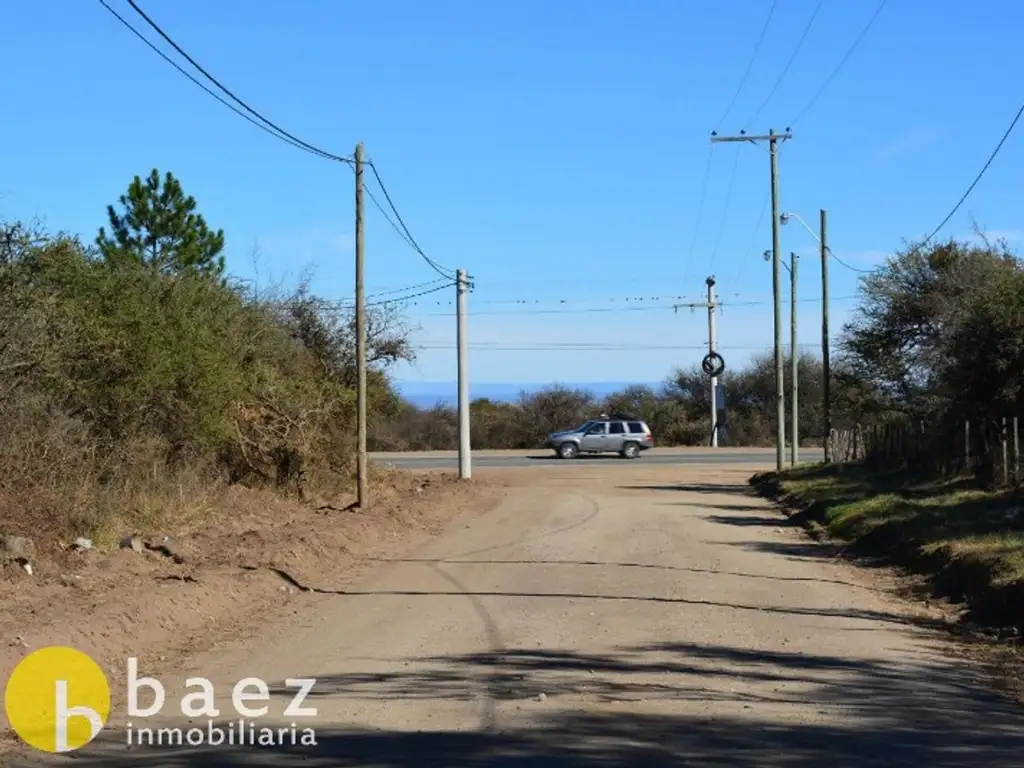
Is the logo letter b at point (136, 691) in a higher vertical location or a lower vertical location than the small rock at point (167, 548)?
lower

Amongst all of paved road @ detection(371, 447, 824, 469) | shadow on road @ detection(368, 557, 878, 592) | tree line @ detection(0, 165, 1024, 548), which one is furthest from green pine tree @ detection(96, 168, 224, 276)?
shadow on road @ detection(368, 557, 878, 592)

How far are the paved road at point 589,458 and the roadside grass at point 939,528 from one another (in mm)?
19301

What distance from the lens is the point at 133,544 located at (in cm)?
1516

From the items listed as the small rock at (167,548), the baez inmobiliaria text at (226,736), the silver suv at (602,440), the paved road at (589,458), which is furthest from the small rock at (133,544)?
the silver suv at (602,440)

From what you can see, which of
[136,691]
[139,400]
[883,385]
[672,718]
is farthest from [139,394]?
[883,385]

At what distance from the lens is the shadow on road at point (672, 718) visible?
714 cm

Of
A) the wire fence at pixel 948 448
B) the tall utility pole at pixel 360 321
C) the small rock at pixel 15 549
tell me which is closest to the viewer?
the small rock at pixel 15 549

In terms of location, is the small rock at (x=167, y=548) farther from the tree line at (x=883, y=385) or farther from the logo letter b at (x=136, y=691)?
the tree line at (x=883, y=385)

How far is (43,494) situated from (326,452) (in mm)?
13671

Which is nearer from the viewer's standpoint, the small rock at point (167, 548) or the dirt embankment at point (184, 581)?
the dirt embankment at point (184, 581)

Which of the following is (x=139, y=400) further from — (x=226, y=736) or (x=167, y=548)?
(x=226, y=736)

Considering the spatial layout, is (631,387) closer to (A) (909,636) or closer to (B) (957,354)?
(B) (957,354)

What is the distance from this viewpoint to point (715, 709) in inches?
331

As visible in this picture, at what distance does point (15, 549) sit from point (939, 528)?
12.9 meters
